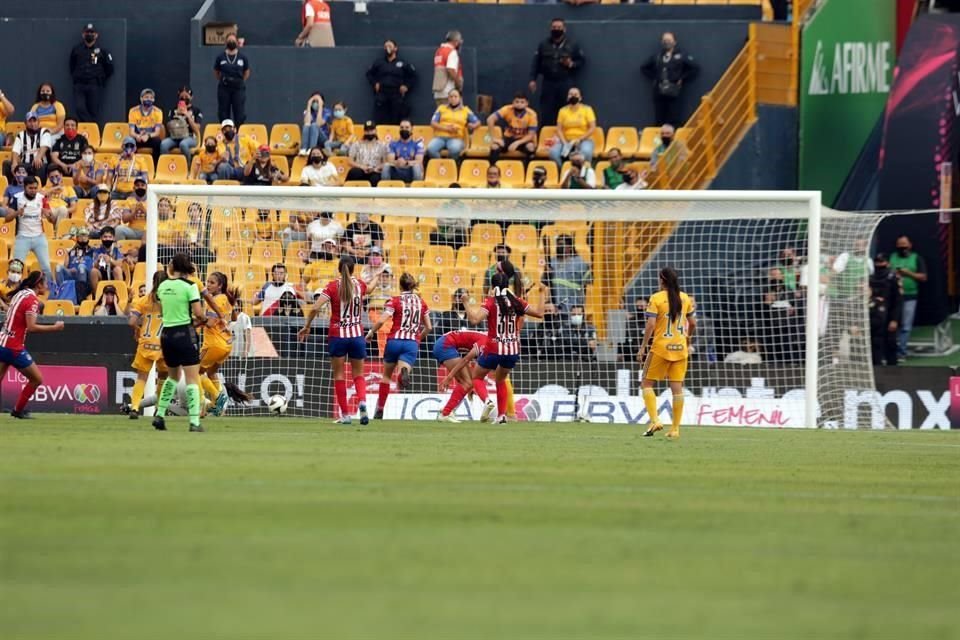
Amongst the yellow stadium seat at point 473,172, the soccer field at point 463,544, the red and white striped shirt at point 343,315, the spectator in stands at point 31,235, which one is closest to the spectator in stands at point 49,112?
the spectator in stands at point 31,235

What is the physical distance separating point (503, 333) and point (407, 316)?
4.44 ft

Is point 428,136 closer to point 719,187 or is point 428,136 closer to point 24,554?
point 719,187

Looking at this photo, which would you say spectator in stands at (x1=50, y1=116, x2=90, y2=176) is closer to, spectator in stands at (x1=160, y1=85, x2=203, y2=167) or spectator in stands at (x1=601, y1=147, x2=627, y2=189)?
spectator in stands at (x1=160, y1=85, x2=203, y2=167)

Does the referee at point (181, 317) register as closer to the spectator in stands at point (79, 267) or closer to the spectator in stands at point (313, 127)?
the spectator in stands at point (79, 267)

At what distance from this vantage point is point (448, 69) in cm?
2972

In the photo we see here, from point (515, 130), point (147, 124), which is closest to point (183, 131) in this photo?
point (147, 124)

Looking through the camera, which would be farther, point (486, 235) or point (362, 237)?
point (362, 237)

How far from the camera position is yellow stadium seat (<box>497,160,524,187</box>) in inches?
1136

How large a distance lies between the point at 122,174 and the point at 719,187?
10192mm

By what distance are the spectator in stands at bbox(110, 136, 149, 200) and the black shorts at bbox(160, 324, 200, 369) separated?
12.4 metres

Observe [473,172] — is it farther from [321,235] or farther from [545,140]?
[321,235]

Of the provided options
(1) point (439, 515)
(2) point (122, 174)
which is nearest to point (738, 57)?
(2) point (122, 174)

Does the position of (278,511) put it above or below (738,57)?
below

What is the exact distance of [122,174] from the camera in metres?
29.2
